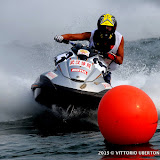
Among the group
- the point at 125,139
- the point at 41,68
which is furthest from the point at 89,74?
the point at 41,68

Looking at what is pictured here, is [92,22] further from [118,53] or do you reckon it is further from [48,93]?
[48,93]

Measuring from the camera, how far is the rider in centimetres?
746

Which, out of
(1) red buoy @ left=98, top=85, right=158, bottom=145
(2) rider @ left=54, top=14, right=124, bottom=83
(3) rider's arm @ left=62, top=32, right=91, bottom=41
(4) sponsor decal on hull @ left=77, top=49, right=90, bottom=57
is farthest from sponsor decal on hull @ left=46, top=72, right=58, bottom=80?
(1) red buoy @ left=98, top=85, right=158, bottom=145

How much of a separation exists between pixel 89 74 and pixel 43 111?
1385 mm

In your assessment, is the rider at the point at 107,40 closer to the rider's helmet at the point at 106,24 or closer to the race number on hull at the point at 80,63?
the rider's helmet at the point at 106,24

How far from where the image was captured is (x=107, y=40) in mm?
7723

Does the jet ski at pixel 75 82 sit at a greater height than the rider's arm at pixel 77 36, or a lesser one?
lesser

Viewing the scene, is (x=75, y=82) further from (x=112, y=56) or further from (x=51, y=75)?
(x=112, y=56)

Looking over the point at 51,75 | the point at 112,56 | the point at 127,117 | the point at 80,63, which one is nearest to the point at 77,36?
the point at 112,56

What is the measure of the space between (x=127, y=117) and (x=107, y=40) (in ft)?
11.2

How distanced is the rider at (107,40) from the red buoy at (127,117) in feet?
9.03

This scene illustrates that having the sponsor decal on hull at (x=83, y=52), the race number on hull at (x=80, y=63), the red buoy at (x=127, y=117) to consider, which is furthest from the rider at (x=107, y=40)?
the red buoy at (x=127, y=117)

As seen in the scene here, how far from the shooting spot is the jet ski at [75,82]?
251 inches

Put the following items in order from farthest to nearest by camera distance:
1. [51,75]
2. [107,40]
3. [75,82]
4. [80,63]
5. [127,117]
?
[107,40], [80,63], [51,75], [75,82], [127,117]
